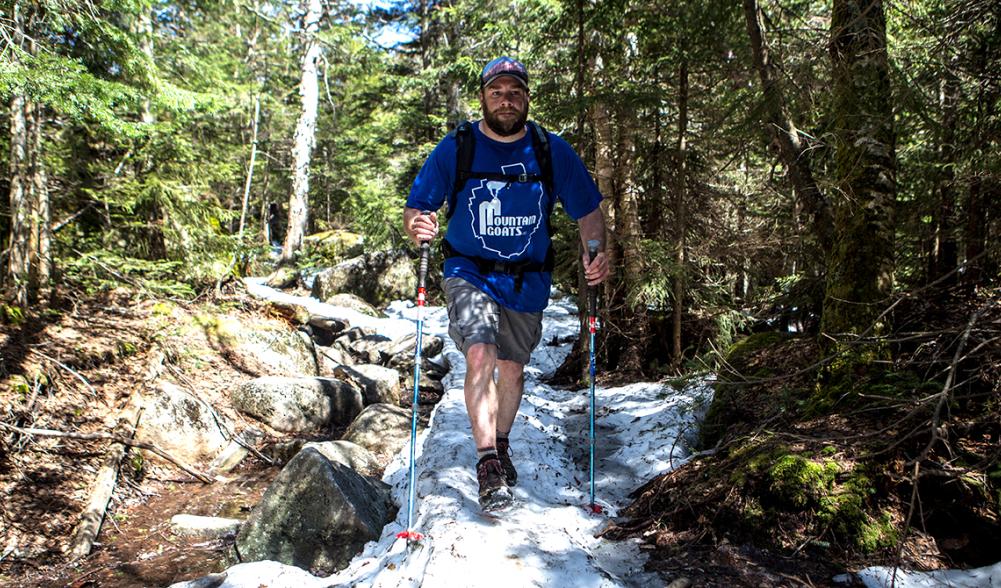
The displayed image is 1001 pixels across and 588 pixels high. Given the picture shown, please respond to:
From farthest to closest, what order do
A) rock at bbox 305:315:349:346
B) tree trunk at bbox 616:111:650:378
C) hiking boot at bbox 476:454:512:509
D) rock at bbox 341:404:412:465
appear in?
rock at bbox 305:315:349:346 → tree trunk at bbox 616:111:650:378 → rock at bbox 341:404:412:465 → hiking boot at bbox 476:454:512:509

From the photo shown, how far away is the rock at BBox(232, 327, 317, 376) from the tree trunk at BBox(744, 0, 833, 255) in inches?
318

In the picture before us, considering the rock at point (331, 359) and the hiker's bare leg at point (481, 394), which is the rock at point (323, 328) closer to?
the rock at point (331, 359)

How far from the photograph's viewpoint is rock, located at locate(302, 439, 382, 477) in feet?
20.2

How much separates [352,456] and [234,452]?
77.5 inches

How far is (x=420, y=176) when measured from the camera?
4.00m

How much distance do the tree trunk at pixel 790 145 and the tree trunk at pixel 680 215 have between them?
87.6 inches

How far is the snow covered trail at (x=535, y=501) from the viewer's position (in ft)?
9.57

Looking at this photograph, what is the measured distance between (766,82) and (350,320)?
12.7 m

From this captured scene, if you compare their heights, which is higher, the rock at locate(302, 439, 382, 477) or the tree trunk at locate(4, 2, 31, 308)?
the tree trunk at locate(4, 2, 31, 308)

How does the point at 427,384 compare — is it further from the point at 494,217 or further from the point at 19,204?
the point at 494,217

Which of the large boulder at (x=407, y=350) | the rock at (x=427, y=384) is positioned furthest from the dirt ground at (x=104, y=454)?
the large boulder at (x=407, y=350)

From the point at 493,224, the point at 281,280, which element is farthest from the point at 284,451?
the point at 281,280

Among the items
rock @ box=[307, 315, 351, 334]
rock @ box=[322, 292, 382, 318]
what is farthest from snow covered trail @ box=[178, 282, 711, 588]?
rock @ box=[322, 292, 382, 318]

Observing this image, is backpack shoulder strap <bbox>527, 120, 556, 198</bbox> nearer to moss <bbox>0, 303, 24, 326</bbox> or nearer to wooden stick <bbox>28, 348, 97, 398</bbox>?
wooden stick <bbox>28, 348, 97, 398</bbox>
